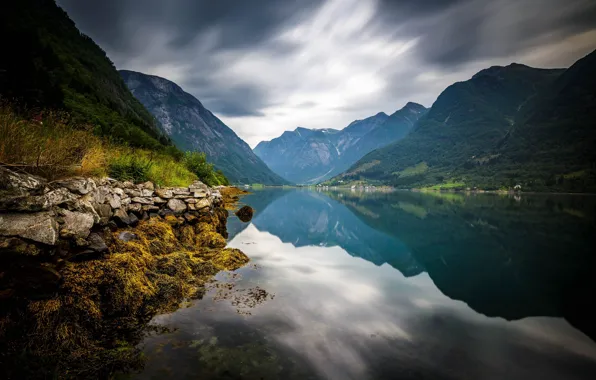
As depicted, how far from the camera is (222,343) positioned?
6.67 metres

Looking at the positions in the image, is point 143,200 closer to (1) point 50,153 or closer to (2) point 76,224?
(1) point 50,153

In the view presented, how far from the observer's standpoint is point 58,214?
261 inches

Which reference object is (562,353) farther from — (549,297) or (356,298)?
(356,298)

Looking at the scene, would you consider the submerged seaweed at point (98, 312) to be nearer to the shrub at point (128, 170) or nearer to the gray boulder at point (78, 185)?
the gray boulder at point (78, 185)

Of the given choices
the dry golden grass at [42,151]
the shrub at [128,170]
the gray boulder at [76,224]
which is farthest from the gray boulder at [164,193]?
the gray boulder at [76,224]

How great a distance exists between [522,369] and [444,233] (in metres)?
23.6

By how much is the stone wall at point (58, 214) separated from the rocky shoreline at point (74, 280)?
0.02 m

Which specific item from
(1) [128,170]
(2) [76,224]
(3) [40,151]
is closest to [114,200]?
(3) [40,151]

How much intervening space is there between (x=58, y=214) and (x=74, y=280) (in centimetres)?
166

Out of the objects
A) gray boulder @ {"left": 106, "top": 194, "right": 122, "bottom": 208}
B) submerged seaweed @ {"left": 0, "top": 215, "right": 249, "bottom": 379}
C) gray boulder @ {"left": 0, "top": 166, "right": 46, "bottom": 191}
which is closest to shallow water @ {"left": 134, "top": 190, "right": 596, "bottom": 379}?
submerged seaweed @ {"left": 0, "top": 215, "right": 249, "bottom": 379}

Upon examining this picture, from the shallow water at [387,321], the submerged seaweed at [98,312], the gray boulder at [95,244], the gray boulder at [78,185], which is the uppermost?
the gray boulder at [78,185]

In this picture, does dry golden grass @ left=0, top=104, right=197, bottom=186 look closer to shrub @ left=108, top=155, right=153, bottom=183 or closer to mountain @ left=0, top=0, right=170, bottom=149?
shrub @ left=108, top=155, right=153, bottom=183

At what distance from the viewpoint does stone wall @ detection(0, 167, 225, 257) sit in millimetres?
5449

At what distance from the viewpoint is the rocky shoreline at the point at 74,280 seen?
5.11m
